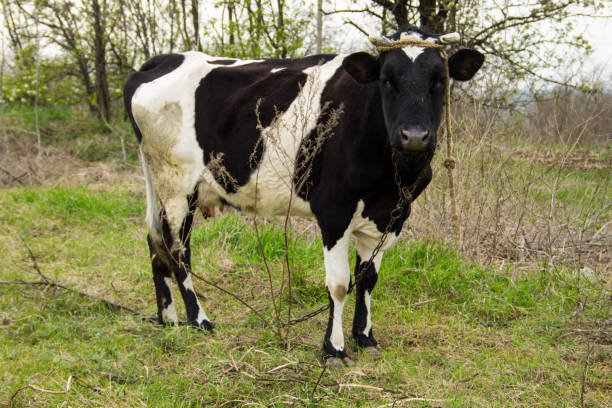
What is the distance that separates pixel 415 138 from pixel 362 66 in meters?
0.69

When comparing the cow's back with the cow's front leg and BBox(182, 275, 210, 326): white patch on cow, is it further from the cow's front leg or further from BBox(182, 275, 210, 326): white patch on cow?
BBox(182, 275, 210, 326): white patch on cow

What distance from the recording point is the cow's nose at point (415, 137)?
2762 millimetres

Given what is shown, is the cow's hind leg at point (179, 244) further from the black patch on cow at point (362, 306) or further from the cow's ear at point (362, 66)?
the cow's ear at point (362, 66)

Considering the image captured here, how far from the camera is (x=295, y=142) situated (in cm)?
351

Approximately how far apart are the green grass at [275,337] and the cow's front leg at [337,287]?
0.15m

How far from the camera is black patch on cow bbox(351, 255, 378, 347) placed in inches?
146

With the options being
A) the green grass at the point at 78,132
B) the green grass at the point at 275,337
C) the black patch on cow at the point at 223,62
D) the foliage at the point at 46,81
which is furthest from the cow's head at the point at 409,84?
the foliage at the point at 46,81

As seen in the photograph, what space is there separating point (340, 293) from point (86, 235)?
406 cm

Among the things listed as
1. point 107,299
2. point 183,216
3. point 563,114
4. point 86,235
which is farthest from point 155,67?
point 563,114

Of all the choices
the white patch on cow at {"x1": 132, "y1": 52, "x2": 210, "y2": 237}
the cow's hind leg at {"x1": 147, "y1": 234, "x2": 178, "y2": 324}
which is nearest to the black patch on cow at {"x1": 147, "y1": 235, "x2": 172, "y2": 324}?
the cow's hind leg at {"x1": 147, "y1": 234, "x2": 178, "y2": 324}

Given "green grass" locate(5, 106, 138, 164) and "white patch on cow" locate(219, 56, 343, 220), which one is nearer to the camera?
"white patch on cow" locate(219, 56, 343, 220)

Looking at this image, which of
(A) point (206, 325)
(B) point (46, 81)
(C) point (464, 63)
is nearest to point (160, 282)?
(A) point (206, 325)

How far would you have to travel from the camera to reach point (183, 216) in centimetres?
402

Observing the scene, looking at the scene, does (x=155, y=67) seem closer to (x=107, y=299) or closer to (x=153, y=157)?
(x=153, y=157)
